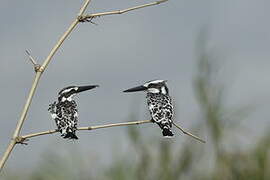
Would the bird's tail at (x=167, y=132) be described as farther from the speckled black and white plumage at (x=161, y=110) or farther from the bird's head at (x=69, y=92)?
the bird's head at (x=69, y=92)

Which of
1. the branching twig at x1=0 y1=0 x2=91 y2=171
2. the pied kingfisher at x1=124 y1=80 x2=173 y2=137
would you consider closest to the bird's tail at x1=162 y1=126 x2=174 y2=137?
the pied kingfisher at x1=124 y1=80 x2=173 y2=137

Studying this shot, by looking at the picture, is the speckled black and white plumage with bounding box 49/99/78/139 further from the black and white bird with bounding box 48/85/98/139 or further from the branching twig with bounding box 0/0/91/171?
the branching twig with bounding box 0/0/91/171

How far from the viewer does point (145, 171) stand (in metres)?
8.30

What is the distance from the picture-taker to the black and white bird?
2018mm

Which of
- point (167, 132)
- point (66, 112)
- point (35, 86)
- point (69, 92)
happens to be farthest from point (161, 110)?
point (35, 86)

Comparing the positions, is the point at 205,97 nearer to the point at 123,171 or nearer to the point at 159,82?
the point at 123,171

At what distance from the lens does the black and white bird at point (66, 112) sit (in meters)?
2.02

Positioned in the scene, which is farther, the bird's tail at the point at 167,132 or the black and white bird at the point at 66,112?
the bird's tail at the point at 167,132

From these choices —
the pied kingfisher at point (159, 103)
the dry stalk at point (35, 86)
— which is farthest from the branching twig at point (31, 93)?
the pied kingfisher at point (159, 103)

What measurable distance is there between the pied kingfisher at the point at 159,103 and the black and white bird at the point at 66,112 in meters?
0.23

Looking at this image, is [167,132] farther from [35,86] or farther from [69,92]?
[35,86]

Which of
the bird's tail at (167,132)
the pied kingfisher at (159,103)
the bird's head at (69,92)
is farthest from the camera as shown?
the pied kingfisher at (159,103)

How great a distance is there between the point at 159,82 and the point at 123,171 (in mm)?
5284

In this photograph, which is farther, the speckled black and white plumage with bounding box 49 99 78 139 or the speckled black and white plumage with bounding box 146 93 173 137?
the speckled black and white plumage with bounding box 146 93 173 137
